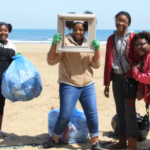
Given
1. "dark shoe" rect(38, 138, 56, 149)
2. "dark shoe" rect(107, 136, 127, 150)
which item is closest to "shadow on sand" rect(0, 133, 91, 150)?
"dark shoe" rect(38, 138, 56, 149)

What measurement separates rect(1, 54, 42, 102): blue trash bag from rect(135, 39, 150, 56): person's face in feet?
4.94

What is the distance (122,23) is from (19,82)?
159 centimetres

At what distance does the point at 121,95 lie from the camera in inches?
147

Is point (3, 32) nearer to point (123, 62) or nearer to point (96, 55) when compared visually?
point (96, 55)

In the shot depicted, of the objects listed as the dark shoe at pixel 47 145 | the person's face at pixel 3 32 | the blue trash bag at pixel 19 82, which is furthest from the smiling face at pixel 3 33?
the dark shoe at pixel 47 145

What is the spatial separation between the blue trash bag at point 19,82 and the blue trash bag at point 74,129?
50cm

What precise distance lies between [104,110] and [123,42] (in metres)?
2.39

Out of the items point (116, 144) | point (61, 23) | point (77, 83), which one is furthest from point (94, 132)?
point (61, 23)

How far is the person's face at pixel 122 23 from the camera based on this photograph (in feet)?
11.7

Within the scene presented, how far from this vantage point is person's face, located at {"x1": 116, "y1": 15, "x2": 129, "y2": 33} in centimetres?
357

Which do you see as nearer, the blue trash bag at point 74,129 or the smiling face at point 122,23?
the smiling face at point 122,23

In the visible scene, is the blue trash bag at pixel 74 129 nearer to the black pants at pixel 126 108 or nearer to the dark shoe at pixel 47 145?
the dark shoe at pixel 47 145

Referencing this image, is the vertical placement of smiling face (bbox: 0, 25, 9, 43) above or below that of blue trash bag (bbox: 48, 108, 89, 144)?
above

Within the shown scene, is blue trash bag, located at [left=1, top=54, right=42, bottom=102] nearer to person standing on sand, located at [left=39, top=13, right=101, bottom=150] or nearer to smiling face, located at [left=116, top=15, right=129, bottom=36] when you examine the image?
person standing on sand, located at [left=39, top=13, right=101, bottom=150]
